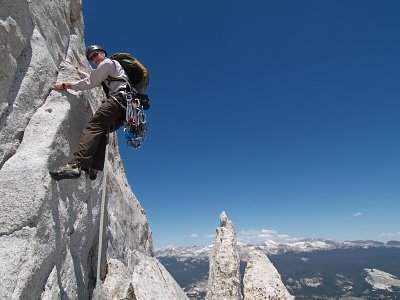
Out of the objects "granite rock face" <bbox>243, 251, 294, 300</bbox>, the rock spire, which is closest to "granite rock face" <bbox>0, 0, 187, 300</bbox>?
"granite rock face" <bbox>243, 251, 294, 300</bbox>

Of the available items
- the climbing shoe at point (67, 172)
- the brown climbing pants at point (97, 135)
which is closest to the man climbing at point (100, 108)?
the brown climbing pants at point (97, 135)

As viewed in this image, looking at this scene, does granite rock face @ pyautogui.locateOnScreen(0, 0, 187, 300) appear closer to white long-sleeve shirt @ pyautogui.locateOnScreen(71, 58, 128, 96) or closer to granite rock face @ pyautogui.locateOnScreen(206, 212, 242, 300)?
white long-sleeve shirt @ pyautogui.locateOnScreen(71, 58, 128, 96)

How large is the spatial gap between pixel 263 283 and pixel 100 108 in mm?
22654

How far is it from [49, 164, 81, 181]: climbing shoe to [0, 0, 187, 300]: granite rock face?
0.20 m

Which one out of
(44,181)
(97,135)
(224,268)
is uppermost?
(97,135)

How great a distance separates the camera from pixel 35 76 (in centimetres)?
970

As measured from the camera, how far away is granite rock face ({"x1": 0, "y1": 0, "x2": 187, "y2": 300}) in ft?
25.2

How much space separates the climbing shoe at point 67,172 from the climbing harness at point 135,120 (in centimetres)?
236

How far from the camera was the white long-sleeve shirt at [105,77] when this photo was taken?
10570 millimetres

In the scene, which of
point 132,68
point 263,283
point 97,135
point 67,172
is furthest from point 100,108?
point 263,283

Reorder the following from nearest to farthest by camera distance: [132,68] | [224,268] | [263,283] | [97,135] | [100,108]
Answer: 1. [97,135]
2. [100,108]
3. [132,68]
4. [263,283]
5. [224,268]

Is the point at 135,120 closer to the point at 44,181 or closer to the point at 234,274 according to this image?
the point at 44,181

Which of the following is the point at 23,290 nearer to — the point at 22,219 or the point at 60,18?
the point at 22,219

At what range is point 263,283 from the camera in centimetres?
2758
